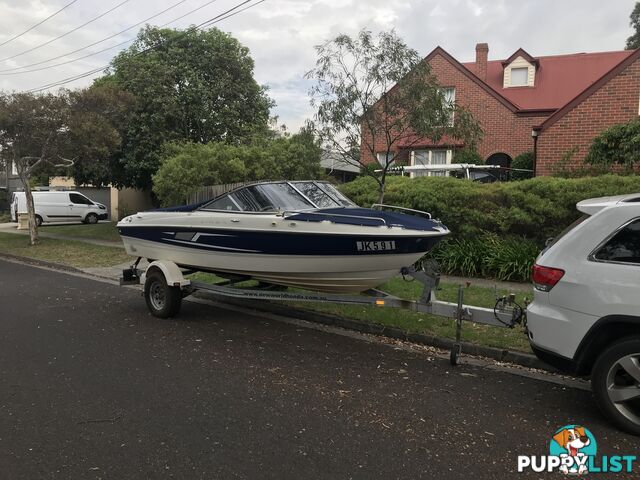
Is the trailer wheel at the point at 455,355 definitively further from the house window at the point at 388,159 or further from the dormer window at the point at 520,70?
the dormer window at the point at 520,70

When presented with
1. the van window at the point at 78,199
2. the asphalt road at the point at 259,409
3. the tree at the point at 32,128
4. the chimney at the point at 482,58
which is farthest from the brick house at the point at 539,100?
the van window at the point at 78,199

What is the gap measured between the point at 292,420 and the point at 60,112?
14.2 metres

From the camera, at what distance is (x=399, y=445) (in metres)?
3.73

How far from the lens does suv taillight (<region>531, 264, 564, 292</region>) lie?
13.4 feet

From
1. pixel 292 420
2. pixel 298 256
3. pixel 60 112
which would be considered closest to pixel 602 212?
pixel 292 420

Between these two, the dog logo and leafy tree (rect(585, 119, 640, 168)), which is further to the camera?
leafy tree (rect(585, 119, 640, 168))

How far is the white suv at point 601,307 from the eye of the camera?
3758mm

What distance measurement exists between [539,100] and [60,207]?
892 inches

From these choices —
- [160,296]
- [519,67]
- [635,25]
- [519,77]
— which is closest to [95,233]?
[160,296]

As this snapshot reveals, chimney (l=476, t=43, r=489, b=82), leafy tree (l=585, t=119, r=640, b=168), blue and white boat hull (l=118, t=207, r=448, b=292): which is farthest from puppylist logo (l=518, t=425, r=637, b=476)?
chimney (l=476, t=43, r=489, b=82)

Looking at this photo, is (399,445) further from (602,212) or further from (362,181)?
(362,181)

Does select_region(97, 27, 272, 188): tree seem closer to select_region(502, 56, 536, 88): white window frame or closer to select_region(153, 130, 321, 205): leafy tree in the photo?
Answer: select_region(153, 130, 321, 205): leafy tree

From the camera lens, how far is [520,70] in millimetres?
23984

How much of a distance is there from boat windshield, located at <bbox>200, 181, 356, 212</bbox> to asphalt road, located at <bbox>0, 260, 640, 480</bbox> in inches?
64.1
